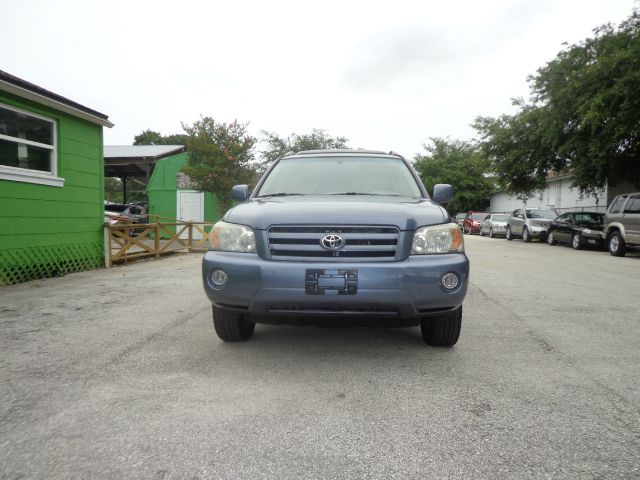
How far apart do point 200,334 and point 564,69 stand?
56.6 ft

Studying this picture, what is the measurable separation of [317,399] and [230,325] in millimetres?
1282

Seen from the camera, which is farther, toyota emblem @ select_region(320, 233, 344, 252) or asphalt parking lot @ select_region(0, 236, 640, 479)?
toyota emblem @ select_region(320, 233, 344, 252)

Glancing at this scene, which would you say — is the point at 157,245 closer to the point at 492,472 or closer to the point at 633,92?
Answer: the point at 492,472

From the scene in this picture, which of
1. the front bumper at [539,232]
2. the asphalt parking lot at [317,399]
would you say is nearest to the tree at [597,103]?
the front bumper at [539,232]

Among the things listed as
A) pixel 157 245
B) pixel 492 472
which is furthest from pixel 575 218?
pixel 492 472

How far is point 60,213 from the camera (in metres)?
8.90

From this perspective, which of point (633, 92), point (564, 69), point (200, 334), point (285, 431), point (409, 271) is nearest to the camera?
point (285, 431)

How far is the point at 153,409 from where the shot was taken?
2.67 metres

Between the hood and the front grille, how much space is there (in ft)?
0.15

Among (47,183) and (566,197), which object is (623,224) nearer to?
(47,183)

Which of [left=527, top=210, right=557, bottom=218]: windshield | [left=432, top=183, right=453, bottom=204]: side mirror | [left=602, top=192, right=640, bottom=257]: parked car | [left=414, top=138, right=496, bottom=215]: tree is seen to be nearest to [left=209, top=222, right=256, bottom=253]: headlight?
[left=432, top=183, right=453, bottom=204]: side mirror

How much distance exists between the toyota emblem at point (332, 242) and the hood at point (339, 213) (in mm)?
98

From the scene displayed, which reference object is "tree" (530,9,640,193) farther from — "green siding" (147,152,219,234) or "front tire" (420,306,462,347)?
"green siding" (147,152,219,234)

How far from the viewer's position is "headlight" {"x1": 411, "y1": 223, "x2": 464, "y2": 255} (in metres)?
3.28
